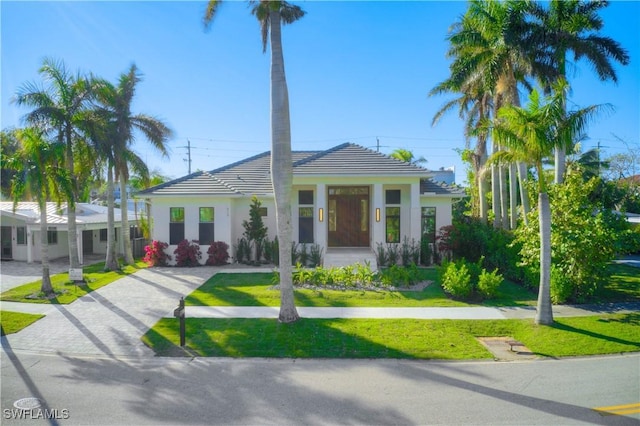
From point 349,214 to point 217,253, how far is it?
22.3 feet

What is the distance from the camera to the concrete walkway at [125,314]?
323 inches

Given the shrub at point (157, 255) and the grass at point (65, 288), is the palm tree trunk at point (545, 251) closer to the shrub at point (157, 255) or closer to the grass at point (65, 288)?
the grass at point (65, 288)

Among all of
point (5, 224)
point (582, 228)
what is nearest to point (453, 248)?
point (582, 228)

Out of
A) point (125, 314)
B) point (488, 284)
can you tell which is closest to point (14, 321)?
point (125, 314)

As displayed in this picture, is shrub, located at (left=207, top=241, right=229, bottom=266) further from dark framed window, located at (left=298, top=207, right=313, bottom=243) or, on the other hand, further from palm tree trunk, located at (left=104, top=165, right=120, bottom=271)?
palm tree trunk, located at (left=104, top=165, right=120, bottom=271)

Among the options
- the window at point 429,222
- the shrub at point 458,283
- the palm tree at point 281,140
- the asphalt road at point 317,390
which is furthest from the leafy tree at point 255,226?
the asphalt road at point 317,390

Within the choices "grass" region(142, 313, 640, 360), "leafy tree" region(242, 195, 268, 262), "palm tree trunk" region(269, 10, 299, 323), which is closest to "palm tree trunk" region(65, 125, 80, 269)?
"grass" region(142, 313, 640, 360)

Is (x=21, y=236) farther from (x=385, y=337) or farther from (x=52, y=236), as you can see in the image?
(x=385, y=337)

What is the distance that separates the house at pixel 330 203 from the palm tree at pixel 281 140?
7040mm

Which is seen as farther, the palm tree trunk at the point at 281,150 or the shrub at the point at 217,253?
the shrub at the point at 217,253

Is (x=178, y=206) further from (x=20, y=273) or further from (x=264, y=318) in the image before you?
(x=264, y=318)

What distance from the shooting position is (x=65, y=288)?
43.2 feet

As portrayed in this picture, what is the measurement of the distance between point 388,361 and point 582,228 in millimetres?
7465

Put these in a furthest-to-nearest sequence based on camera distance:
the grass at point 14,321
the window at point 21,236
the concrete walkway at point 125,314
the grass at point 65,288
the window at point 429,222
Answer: the window at point 21,236 → the window at point 429,222 → the grass at point 65,288 → the grass at point 14,321 → the concrete walkway at point 125,314
